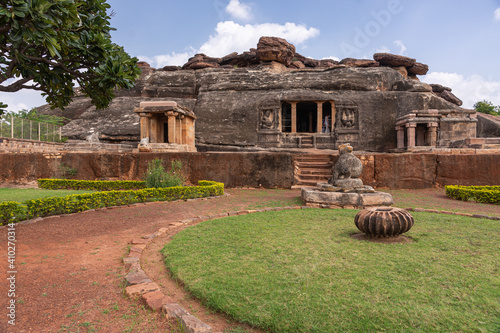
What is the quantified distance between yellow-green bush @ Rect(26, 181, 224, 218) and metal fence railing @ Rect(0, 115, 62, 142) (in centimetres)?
1087

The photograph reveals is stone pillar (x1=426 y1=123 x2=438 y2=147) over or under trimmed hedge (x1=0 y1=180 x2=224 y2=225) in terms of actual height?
over

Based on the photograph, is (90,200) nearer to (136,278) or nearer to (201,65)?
(136,278)

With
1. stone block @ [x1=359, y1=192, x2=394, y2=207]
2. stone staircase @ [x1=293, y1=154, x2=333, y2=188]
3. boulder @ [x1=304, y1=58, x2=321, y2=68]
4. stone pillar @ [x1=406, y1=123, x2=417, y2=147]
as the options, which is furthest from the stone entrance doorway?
stone block @ [x1=359, y1=192, x2=394, y2=207]

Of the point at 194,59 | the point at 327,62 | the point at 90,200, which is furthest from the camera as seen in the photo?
the point at 327,62

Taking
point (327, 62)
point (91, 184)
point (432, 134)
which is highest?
point (327, 62)

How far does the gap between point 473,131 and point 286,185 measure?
1637 centimetres

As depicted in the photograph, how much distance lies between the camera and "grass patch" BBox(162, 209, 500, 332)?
2.01 m

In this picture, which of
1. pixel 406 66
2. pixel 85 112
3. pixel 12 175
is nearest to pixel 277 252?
pixel 12 175

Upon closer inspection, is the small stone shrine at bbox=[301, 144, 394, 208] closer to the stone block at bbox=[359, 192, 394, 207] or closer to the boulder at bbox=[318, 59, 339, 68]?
the stone block at bbox=[359, 192, 394, 207]

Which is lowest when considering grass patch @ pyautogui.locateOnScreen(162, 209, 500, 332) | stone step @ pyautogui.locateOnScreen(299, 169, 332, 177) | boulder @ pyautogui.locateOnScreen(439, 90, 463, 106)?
grass patch @ pyautogui.locateOnScreen(162, 209, 500, 332)

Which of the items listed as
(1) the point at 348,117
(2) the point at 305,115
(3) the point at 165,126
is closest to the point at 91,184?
(3) the point at 165,126

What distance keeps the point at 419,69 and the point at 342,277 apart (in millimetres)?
41612

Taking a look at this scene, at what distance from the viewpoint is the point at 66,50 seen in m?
4.17

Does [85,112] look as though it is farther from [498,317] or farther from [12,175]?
[498,317]
